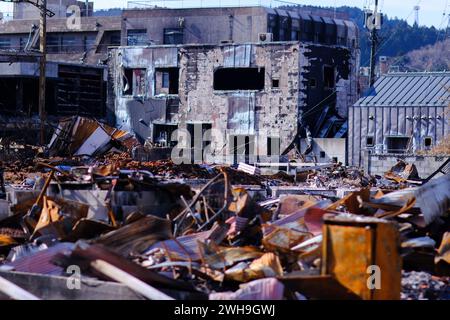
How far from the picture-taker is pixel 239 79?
161ft

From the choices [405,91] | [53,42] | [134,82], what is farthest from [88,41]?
[405,91]

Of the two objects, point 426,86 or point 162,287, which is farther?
point 426,86

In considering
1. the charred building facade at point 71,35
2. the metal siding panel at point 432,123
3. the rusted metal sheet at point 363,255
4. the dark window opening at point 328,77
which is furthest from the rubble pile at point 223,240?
the charred building facade at point 71,35

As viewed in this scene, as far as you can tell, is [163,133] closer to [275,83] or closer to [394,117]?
[275,83]

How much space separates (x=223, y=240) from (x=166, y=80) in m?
39.4

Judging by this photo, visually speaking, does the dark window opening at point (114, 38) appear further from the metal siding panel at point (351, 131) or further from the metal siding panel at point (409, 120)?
the metal siding panel at point (409, 120)

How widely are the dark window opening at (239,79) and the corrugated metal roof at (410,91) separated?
671 cm

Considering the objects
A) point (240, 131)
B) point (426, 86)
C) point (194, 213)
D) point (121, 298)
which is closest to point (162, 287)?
point (121, 298)

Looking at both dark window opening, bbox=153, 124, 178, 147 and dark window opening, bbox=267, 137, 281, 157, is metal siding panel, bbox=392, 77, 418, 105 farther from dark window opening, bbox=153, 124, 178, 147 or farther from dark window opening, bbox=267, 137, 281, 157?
dark window opening, bbox=153, 124, 178, 147

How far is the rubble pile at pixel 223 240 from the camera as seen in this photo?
8219mm

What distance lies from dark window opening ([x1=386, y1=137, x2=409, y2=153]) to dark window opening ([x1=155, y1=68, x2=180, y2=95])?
12.4 m
